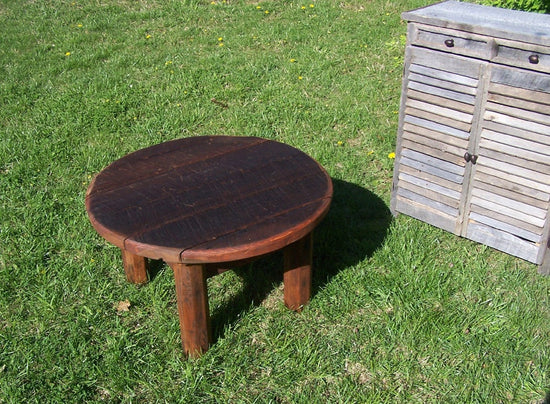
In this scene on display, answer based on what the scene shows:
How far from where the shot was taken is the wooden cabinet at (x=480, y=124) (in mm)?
3312

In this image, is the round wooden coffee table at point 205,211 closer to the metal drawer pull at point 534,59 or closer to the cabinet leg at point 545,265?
the metal drawer pull at point 534,59

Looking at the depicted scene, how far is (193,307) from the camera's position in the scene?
2922 millimetres

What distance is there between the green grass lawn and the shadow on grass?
0.01m

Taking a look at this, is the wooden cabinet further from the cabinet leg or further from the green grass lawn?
the green grass lawn

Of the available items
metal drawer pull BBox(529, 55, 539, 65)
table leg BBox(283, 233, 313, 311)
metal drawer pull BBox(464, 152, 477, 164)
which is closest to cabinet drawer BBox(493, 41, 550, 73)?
metal drawer pull BBox(529, 55, 539, 65)

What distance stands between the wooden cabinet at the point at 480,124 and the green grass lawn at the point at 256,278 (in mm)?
209

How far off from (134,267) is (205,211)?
2.73ft

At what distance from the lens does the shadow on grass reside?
3496 millimetres

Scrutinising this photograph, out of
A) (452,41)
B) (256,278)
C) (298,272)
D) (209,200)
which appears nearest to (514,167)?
(452,41)

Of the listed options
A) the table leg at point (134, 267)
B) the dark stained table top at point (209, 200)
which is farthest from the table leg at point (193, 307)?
the table leg at point (134, 267)

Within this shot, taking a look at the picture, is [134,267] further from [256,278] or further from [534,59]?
[534,59]

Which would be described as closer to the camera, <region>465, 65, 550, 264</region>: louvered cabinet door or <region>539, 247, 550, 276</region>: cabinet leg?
<region>465, 65, 550, 264</region>: louvered cabinet door

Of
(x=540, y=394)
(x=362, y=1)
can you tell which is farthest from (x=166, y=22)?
(x=540, y=394)

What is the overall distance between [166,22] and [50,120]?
2473 mm
